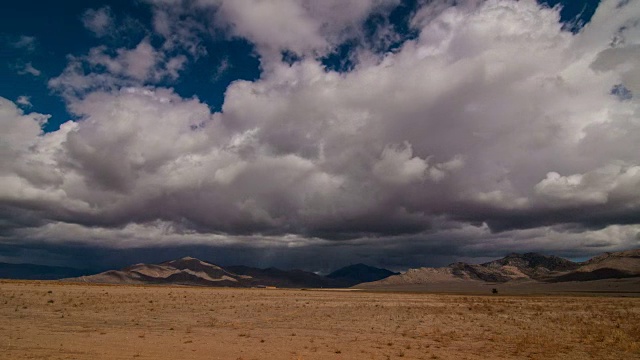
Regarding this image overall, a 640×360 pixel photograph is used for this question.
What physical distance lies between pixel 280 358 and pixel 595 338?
24237mm

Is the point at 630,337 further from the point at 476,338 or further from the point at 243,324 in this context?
the point at 243,324

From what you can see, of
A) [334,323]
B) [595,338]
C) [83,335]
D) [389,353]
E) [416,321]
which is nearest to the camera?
[389,353]

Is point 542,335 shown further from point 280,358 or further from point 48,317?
point 48,317

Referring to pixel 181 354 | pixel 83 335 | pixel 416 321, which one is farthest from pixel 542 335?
pixel 83 335

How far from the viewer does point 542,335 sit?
35250mm

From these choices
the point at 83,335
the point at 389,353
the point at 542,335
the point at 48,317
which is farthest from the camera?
the point at 48,317

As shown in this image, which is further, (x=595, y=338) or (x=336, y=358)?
(x=595, y=338)

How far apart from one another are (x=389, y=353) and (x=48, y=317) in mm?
29786

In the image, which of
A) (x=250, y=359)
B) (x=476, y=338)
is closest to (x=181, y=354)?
(x=250, y=359)

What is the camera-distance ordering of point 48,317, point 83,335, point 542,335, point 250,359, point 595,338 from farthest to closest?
point 48,317 → point 542,335 → point 595,338 → point 83,335 → point 250,359

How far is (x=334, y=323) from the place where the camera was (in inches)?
Result: 1640

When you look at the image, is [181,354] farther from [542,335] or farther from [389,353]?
[542,335]

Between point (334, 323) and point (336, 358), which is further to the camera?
point (334, 323)

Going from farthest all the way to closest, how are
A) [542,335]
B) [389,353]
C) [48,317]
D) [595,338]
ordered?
[48,317], [542,335], [595,338], [389,353]
